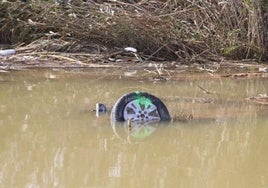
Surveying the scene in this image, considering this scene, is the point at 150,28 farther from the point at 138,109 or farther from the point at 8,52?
the point at 138,109

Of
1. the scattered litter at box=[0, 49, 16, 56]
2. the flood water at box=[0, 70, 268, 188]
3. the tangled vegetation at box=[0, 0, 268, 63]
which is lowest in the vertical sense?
the flood water at box=[0, 70, 268, 188]

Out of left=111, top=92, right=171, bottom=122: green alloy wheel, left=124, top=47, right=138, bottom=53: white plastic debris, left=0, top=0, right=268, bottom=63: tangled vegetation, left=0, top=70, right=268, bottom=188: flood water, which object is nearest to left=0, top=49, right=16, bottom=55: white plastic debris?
left=0, top=0, right=268, bottom=63: tangled vegetation

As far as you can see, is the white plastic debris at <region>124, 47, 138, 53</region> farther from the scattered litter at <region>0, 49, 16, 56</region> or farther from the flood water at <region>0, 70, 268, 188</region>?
the flood water at <region>0, 70, 268, 188</region>

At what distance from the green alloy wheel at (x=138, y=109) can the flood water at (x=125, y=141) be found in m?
0.11

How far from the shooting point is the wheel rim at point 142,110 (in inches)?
178

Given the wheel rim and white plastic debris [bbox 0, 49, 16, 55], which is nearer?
the wheel rim

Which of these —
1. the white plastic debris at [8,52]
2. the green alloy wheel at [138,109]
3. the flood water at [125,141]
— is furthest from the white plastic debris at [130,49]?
the green alloy wheel at [138,109]

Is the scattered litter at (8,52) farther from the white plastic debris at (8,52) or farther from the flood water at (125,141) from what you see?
the flood water at (125,141)

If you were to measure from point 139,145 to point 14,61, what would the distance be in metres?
4.12

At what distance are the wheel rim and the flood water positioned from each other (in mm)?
165

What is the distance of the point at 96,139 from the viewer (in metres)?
4.02

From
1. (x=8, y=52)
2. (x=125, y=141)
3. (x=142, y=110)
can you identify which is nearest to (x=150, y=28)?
(x=8, y=52)

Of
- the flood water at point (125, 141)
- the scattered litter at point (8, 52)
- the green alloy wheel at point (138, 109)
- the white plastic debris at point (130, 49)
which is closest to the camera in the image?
the flood water at point (125, 141)

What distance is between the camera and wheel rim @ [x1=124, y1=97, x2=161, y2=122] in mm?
4512
